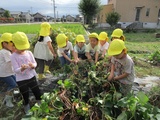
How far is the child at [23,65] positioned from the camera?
7.79 feet

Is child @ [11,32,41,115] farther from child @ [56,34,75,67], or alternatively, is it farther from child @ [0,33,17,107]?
child @ [56,34,75,67]

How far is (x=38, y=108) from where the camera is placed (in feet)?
5.28

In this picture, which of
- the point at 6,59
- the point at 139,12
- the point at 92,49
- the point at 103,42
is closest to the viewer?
the point at 6,59

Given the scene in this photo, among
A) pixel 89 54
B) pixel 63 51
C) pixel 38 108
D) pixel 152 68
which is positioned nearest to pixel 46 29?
pixel 63 51

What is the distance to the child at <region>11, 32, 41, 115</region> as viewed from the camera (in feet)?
7.79

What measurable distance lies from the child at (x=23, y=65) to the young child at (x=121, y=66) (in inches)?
50.5

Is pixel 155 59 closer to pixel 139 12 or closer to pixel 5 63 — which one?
pixel 5 63

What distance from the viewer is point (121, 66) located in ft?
8.22

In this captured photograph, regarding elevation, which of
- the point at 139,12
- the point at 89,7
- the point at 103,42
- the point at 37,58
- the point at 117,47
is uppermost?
the point at 89,7

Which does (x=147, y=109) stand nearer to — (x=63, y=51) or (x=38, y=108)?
(x=38, y=108)

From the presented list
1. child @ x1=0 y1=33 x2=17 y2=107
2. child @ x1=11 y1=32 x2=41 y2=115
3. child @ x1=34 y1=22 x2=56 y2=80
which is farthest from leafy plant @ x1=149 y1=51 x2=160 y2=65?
child @ x1=0 y1=33 x2=17 y2=107

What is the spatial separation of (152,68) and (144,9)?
69.4 feet

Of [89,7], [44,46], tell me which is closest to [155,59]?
[44,46]

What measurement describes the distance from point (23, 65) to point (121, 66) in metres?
1.51
